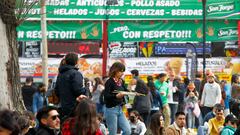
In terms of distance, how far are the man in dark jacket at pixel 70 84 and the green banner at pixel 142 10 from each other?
20.0 metres

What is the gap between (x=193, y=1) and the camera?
32094 millimetres

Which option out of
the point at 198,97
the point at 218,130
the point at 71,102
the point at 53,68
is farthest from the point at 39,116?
the point at 53,68

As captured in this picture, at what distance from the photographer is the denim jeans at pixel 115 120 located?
1345cm

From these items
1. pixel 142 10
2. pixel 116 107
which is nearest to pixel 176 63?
pixel 142 10

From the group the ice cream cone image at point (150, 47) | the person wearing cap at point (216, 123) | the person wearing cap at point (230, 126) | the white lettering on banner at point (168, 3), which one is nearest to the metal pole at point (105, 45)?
the ice cream cone image at point (150, 47)

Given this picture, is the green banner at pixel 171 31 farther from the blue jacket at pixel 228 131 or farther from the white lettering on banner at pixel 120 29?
the blue jacket at pixel 228 131

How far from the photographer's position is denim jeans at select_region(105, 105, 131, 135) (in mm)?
13453

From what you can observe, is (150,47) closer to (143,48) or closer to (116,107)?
(143,48)

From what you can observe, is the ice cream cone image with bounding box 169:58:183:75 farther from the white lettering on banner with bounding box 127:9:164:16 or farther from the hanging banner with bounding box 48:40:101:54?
the hanging banner with bounding box 48:40:101:54

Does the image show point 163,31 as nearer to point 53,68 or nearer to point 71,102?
point 53,68

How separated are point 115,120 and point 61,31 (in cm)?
1884

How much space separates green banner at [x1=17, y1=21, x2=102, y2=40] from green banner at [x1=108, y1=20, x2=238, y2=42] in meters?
0.68

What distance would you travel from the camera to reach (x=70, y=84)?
11227mm

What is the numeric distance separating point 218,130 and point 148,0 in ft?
55.9
